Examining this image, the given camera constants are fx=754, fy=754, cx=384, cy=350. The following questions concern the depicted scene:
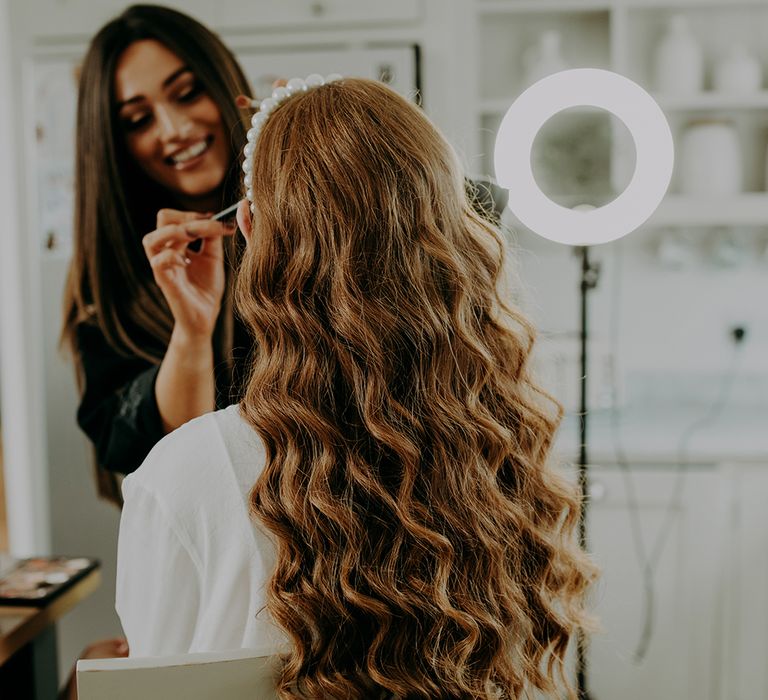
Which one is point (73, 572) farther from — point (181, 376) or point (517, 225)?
point (517, 225)

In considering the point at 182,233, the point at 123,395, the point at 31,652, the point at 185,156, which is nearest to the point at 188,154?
the point at 185,156

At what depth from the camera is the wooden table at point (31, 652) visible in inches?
46.6

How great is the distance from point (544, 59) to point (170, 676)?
1.87 m

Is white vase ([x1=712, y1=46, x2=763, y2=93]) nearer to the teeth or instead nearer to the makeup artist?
the makeup artist

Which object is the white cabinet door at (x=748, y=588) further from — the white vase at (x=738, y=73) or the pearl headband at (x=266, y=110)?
the pearl headband at (x=266, y=110)

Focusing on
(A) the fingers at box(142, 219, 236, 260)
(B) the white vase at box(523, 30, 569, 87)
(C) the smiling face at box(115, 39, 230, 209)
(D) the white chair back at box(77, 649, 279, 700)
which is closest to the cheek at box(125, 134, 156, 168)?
(C) the smiling face at box(115, 39, 230, 209)

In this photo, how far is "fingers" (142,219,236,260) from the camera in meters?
1.04

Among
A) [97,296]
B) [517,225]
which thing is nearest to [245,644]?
[97,296]

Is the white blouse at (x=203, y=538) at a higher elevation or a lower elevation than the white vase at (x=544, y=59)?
lower

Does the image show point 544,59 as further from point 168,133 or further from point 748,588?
point 748,588

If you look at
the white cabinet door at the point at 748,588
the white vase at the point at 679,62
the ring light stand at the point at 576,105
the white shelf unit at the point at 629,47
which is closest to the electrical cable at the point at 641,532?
the white cabinet door at the point at 748,588

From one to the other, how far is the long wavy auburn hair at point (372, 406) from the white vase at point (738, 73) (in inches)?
62.2

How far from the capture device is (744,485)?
1811 millimetres

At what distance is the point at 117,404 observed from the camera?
1.40 meters
